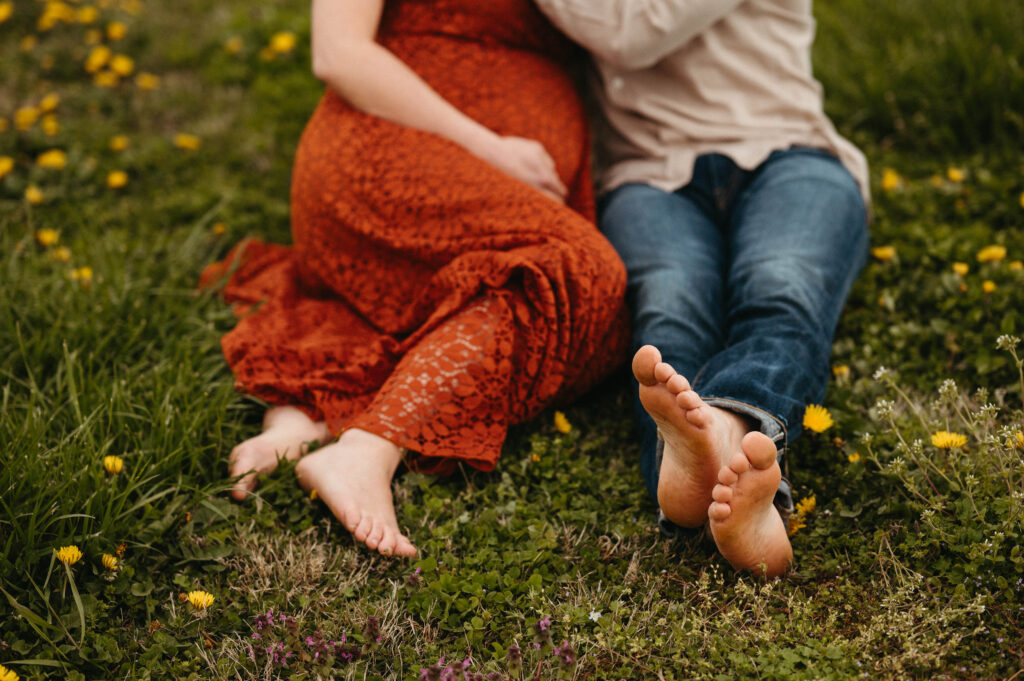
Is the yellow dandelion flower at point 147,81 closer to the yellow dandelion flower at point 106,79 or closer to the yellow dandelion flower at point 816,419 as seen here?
the yellow dandelion flower at point 106,79

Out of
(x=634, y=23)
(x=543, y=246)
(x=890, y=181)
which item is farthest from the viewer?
(x=890, y=181)

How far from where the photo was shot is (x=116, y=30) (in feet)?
12.2

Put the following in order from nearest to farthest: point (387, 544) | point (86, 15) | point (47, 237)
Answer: point (387, 544) < point (47, 237) < point (86, 15)

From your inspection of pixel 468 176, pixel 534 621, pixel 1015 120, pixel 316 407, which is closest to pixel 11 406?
pixel 316 407

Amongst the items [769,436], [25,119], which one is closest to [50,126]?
[25,119]

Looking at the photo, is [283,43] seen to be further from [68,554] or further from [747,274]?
[68,554]

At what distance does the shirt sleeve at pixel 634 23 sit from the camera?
1.98 meters

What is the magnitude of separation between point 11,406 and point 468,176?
3.75 feet

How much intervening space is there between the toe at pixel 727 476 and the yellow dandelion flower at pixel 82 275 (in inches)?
67.5

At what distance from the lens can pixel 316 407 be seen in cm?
197

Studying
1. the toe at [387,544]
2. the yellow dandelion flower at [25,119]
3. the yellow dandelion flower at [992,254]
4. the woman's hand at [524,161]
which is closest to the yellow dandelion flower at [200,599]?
the toe at [387,544]

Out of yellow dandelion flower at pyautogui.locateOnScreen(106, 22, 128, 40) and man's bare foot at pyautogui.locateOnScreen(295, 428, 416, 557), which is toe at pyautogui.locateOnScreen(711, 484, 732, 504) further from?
yellow dandelion flower at pyautogui.locateOnScreen(106, 22, 128, 40)

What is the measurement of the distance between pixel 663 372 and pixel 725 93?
1.12m

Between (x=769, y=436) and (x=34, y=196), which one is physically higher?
(x=34, y=196)
